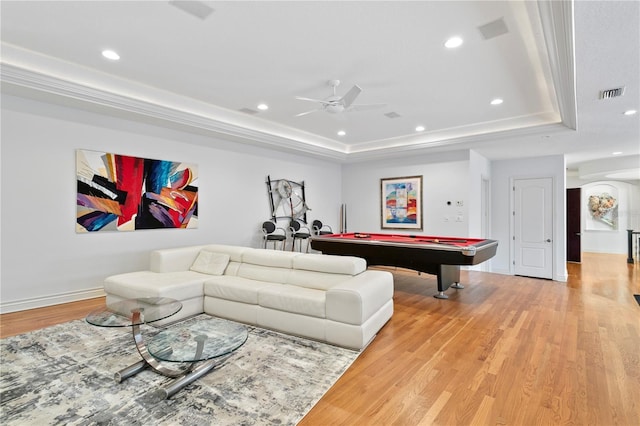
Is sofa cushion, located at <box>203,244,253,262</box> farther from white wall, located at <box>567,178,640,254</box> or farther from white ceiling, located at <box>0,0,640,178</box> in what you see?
white wall, located at <box>567,178,640,254</box>

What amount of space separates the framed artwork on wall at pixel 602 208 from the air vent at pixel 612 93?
30.8 feet

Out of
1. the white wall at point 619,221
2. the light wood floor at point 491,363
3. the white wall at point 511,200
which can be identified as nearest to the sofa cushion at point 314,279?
the light wood floor at point 491,363

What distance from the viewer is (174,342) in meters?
2.33

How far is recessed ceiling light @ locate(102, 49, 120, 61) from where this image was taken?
11.3ft

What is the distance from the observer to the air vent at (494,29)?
2771 millimetres

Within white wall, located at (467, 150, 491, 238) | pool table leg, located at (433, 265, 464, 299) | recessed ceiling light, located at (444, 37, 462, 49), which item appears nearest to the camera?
recessed ceiling light, located at (444, 37, 462, 49)

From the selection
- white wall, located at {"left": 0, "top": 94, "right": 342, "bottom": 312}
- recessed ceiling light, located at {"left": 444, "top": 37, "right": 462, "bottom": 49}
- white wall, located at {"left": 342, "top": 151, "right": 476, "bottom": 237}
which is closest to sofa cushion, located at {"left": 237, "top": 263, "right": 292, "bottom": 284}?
white wall, located at {"left": 0, "top": 94, "right": 342, "bottom": 312}

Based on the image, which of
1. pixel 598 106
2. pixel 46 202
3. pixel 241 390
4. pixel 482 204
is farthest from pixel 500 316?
pixel 46 202

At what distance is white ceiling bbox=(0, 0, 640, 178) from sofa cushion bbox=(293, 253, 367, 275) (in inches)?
87.6

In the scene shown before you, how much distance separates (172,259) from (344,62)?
3.38 m

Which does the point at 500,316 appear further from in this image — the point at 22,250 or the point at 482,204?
the point at 22,250

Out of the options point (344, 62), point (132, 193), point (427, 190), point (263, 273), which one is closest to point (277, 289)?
point (263, 273)

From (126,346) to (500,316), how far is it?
4.14 meters

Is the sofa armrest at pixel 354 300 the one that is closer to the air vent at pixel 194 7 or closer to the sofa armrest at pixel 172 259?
the sofa armrest at pixel 172 259
